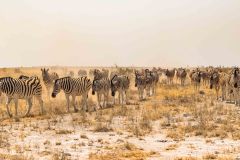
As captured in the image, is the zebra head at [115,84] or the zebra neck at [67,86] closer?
the zebra neck at [67,86]

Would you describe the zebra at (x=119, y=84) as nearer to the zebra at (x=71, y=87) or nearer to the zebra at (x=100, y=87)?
the zebra at (x=100, y=87)

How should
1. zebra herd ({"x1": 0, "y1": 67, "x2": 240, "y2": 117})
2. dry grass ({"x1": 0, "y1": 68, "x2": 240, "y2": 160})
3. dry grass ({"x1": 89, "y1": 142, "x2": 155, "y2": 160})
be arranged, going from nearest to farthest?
dry grass ({"x1": 89, "y1": 142, "x2": 155, "y2": 160}) → dry grass ({"x1": 0, "y1": 68, "x2": 240, "y2": 160}) → zebra herd ({"x1": 0, "y1": 67, "x2": 240, "y2": 117})

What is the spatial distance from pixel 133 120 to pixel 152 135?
400 centimetres

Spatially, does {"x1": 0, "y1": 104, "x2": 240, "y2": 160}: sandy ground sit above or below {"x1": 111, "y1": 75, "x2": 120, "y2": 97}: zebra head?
below

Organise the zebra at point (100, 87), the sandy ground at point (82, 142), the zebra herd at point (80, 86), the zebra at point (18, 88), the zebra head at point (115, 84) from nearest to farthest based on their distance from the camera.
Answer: the sandy ground at point (82, 142), the zebra at point (18, 88), the zebra herd at point (80, 86), the zebra at point (100, 87), the zebra head at point (115, 84)

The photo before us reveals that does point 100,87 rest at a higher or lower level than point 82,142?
higher

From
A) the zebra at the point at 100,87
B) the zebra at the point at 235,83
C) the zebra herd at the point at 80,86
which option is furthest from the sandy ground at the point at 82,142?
the zebra at the point at 235,83

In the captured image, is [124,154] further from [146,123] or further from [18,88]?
[18,88]

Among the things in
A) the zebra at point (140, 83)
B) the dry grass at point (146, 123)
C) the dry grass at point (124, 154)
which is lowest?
the dry grass at point (124, 154)

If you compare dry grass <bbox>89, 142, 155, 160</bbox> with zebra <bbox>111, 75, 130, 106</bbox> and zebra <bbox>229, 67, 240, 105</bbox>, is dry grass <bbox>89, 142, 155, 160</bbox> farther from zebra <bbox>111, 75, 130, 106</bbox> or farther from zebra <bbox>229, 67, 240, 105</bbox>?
zebra <bbox>229, 67, 240, 105</bbox>

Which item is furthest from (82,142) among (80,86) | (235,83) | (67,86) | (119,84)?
(235,83)

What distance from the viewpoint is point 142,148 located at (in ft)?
52.5

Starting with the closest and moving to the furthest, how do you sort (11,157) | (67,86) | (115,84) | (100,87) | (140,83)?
(11,157)
(67,86)
(100,87)
(115,84)
(140,83)

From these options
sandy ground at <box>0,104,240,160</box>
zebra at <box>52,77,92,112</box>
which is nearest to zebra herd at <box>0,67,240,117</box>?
zebra at <box>52,77,92,112</box>
